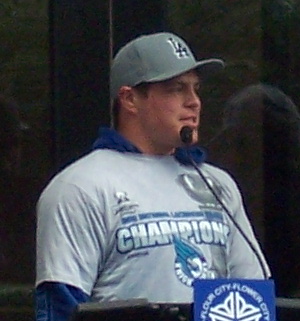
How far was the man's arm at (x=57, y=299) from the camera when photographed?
3341 millimetres

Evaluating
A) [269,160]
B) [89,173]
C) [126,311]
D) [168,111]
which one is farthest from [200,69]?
[269,160]

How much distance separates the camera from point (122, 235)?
3.44 meters

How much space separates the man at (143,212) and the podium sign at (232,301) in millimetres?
612

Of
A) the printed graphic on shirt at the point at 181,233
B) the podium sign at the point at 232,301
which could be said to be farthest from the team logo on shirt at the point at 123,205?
the podium sign at the point at 232,301

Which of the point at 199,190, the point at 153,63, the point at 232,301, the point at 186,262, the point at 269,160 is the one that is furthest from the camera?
the point at 269,160

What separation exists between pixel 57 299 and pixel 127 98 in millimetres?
664

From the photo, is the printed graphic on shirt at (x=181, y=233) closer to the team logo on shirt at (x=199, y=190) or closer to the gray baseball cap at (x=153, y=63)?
the team logo on shirt at (x=199, y=190)

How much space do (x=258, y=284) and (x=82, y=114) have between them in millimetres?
2155

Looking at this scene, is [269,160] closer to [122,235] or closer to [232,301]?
[122,235]

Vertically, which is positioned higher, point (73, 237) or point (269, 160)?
point (73, 237)

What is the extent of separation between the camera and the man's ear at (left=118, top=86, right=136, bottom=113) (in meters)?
3.72

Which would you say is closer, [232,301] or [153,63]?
[232,301]

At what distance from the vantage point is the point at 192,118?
12.1ft

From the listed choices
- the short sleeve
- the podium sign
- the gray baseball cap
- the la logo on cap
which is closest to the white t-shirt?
the short sleeve
